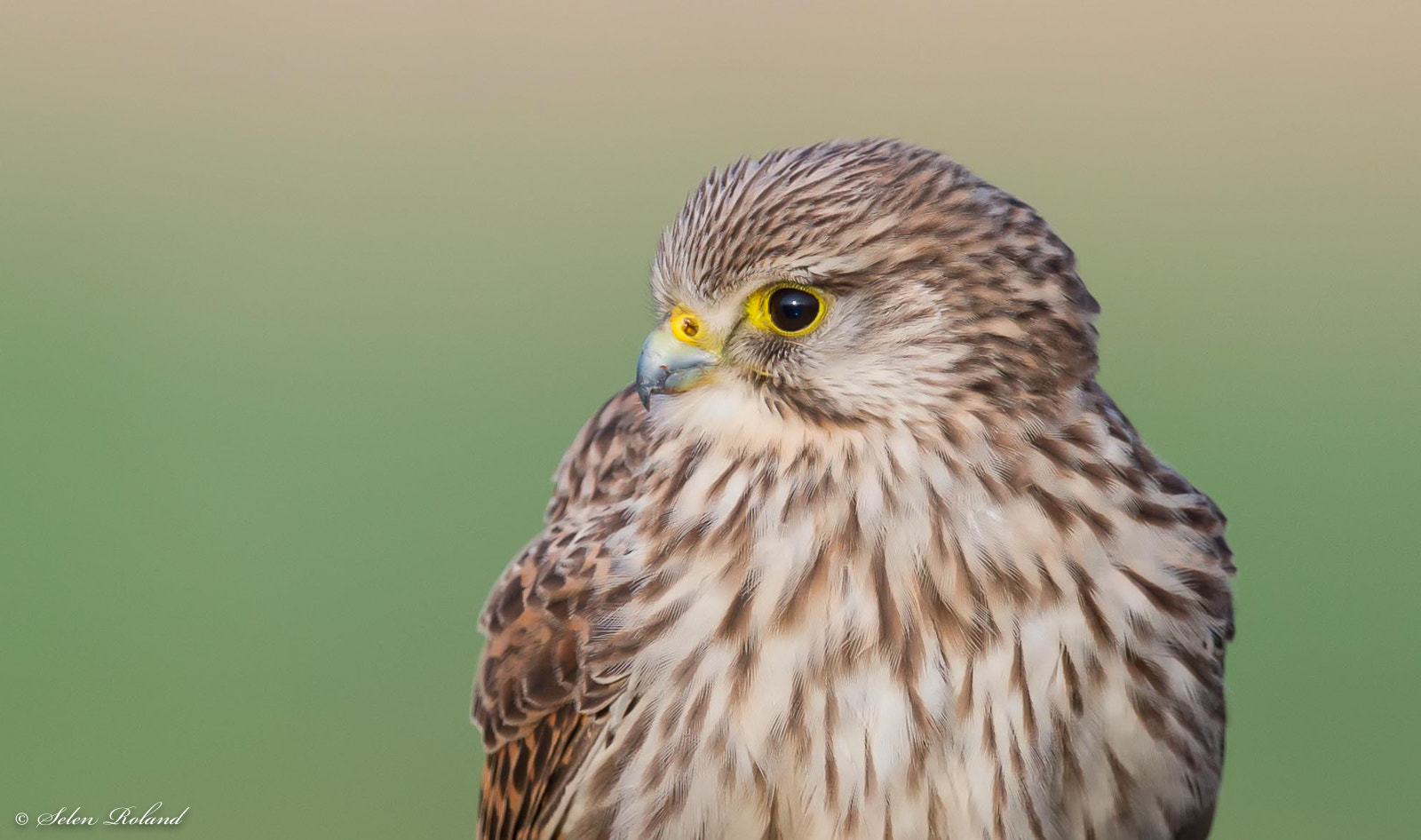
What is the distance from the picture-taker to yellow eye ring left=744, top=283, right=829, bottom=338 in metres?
2.34

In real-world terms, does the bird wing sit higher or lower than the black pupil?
lower

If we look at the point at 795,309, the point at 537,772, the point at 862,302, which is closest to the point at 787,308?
the point at 795,309

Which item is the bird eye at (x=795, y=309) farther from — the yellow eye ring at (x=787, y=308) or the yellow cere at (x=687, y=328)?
the yellow cere at (x=687, y=328)

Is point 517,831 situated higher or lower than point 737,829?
lower

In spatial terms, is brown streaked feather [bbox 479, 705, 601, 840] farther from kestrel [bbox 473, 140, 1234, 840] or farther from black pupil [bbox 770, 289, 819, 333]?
black pupil [bbox 770, 289, 819, 333]

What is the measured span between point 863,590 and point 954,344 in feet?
1.36

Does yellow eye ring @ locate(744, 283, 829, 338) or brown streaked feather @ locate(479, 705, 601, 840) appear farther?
brown streaked feather @ locate(479, 705, 601, 840)

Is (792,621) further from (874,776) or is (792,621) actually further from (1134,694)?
(1134,694)

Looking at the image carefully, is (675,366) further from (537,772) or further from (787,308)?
(537,772)

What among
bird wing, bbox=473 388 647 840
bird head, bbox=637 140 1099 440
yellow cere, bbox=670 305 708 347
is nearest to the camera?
bird head, bbox=637 140 1099 440

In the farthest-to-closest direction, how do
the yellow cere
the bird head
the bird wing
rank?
the bird wing, the yellow cere, the bird head

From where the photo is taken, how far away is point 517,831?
2.75m

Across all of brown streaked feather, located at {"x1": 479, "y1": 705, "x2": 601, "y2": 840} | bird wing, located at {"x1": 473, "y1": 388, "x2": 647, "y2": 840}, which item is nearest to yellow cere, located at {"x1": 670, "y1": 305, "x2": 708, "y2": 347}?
bird wing, located at {"x1": 473, "y1": 388, "x2": 647, "y2": 840}

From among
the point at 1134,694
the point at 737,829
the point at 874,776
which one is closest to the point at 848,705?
the point at 874,776
